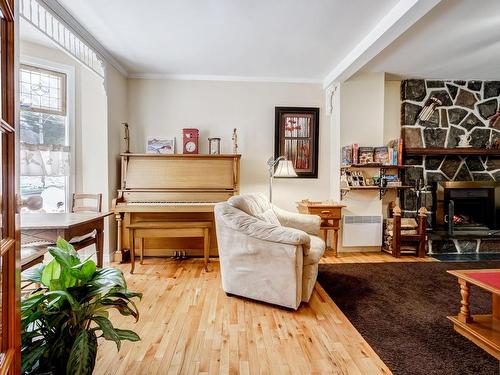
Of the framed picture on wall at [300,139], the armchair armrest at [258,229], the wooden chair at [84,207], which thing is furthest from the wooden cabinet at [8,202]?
the framed picture on wall at [300,139]

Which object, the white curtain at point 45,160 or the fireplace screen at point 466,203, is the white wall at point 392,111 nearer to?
the fireplace screen at point 466,203

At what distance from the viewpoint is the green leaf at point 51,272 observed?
1.19 metres

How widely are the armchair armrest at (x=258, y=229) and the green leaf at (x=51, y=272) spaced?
1.35 meters

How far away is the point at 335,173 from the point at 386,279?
1.60 metres

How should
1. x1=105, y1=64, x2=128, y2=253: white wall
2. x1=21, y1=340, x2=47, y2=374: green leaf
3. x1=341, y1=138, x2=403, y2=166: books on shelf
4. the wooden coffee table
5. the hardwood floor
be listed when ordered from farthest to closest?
x1=341, y1=138, x2=403, y2=166: books on shelf → x1=105, y1=64, x2=128, y2=253: white wall → the wooden coffee table → the hardwood floor → x1=21, y1=340, x2=47, y2=374: green leaf

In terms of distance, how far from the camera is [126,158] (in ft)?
11.7

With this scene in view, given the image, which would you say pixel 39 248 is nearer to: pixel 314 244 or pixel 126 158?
pixel 126 158

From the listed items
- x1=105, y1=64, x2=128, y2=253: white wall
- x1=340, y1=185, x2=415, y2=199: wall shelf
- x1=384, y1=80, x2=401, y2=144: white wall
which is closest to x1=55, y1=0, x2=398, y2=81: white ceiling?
x1=105, y1=64, x2=128, y2=253: white wall

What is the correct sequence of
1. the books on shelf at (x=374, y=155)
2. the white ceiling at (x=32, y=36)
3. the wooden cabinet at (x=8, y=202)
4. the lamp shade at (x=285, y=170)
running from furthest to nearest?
A: the books on shelf at (x=374, y=155), the lamp shade at (x=285, y=170), the white ceiling at (x=32, y=36), the wooden cabinet at (x=8, y=202)

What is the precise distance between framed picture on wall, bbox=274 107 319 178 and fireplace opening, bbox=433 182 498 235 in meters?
1.76

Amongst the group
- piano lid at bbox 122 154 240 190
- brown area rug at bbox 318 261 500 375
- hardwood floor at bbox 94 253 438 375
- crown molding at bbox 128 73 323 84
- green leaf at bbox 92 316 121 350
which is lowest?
hardwood floor at bbox 94 253 438 375

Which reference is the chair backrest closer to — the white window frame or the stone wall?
the white window frame

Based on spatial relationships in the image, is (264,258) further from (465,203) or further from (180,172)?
(465,203)

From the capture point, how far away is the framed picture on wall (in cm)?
409
